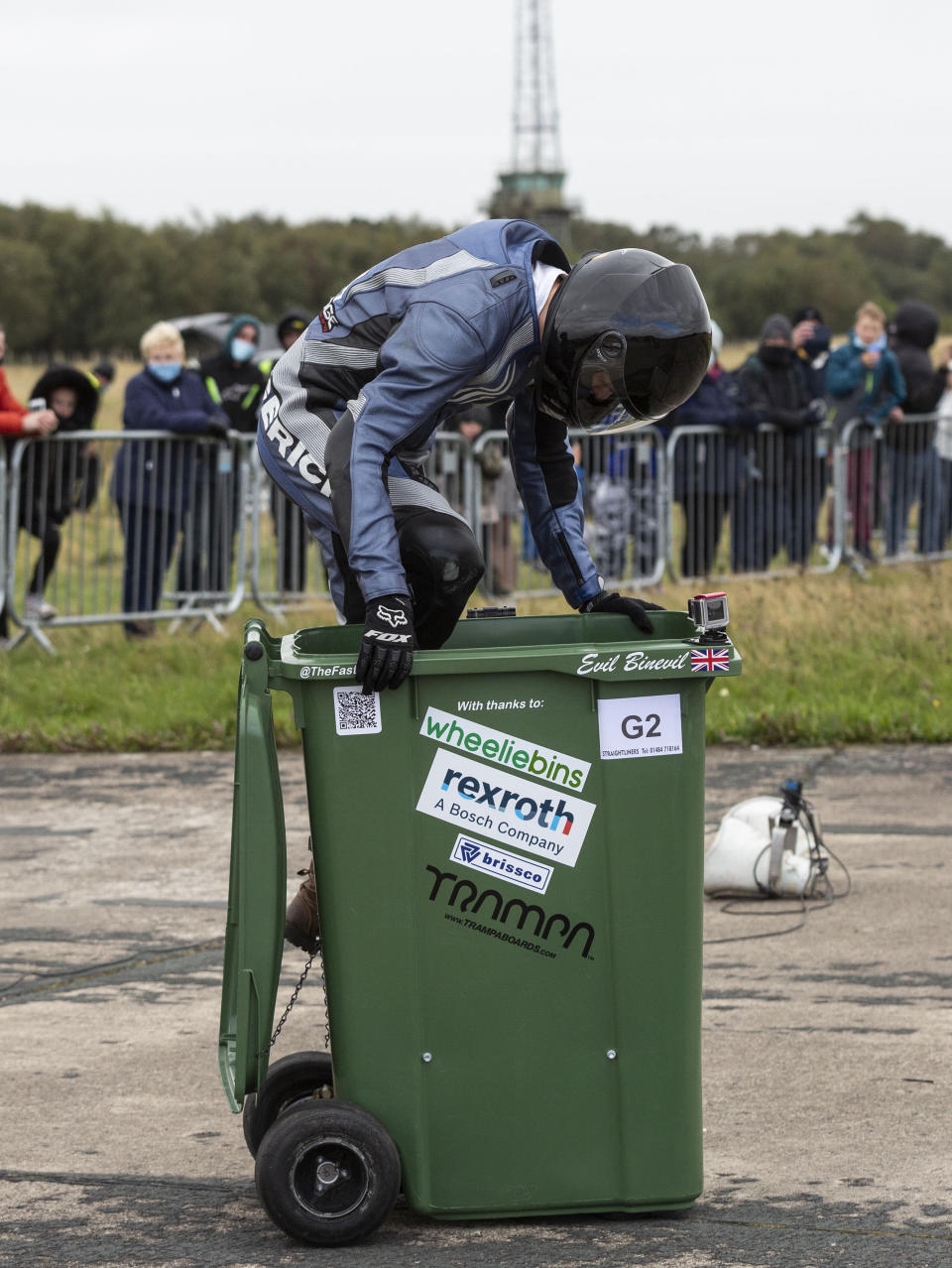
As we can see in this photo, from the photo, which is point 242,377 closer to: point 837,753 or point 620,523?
point 620,523

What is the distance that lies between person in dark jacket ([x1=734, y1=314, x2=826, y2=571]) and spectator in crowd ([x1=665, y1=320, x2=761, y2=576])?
0.59 ft

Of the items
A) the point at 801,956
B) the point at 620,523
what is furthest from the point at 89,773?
the point at 620,523

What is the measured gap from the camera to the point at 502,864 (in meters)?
3.17

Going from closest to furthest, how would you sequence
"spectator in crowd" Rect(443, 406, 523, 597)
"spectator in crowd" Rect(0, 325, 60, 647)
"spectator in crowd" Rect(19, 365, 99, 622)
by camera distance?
"spectator in crowd" Rect(0, 325, 60, 647)
"spectator in crowd" Rect(19, 365, 99, 622)
"spectator in crowd" Rect(443, 406, 523, 597)

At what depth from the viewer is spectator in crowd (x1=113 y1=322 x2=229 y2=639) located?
35.1 ft

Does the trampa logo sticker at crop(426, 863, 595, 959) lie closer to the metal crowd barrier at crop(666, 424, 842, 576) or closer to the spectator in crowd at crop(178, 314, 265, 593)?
the spectator in crowd at crop(178, 314, 265, 593)

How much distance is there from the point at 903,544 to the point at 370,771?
1156cm

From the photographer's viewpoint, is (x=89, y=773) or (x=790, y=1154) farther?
(x=89, y=773)

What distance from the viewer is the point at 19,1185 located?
11.3 ft

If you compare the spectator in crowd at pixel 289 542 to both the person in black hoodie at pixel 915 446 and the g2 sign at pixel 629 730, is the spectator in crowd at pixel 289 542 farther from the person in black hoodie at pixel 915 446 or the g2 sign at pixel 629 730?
the g2 sign at pixel 629 730

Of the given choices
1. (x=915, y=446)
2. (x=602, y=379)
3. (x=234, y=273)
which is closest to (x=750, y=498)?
(x=915, y=446)

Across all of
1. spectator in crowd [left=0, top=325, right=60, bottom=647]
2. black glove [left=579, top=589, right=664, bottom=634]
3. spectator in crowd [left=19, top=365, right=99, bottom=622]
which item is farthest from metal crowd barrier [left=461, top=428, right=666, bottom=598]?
black glove [left=579, top=589, right=664, bottom=634]

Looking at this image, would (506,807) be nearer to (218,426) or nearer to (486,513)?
(218,426)

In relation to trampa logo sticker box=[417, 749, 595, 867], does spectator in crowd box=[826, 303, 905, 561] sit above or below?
above
